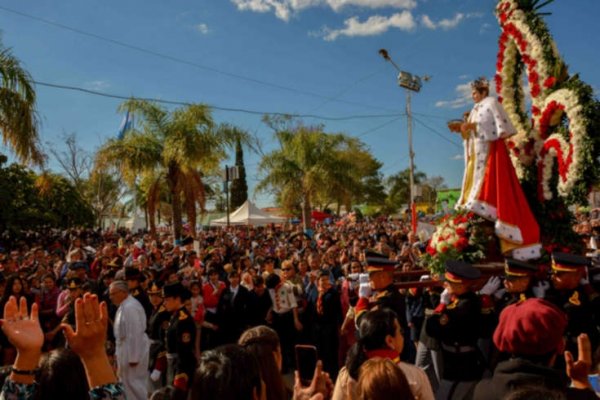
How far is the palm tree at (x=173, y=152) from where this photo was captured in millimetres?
15961

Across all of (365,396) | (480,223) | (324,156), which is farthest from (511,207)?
(324,156)

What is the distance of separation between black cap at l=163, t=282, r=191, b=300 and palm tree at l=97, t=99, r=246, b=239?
36.0 feet

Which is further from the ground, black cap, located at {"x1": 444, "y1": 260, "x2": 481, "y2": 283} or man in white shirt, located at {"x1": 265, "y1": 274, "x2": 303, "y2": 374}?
black cap, located at {"x1": 444, "y1": 260, "x2": 481, "y2": 283}

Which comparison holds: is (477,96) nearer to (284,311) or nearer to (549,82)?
(549,82)

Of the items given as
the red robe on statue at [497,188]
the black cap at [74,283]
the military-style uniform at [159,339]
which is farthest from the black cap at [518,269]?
the black cap at [74,283]

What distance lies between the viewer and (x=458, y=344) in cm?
369

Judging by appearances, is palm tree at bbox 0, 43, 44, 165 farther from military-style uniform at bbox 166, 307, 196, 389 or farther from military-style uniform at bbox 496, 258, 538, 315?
military-style uniform at bbox 496, 258, 538, 315

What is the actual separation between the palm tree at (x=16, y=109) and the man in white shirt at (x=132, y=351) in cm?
580

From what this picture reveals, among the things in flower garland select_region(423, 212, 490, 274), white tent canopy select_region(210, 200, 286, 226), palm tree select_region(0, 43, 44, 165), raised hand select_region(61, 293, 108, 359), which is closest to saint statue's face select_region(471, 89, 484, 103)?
flower garland select_region(423, 212, 490, 274)

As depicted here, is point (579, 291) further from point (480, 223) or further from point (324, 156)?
point (324, 156)

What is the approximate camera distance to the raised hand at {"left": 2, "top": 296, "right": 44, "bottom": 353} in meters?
2.31

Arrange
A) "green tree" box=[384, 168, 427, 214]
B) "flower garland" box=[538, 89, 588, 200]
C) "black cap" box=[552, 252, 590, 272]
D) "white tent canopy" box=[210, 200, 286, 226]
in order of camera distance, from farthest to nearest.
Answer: "green tree" box=[384, 168, 427, 214] < "white tent canopy" box=[210, 200, 286, 226] < "flower garland" box=[538, 89, 588, 200] < "black cap" box=[552, 252, 590, 272]

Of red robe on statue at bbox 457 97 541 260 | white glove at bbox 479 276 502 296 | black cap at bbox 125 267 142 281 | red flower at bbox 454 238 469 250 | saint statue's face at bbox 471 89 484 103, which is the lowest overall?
white glove at bbox 479 276 502 296

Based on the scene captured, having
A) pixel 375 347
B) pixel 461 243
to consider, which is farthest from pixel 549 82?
pixel 375 347
